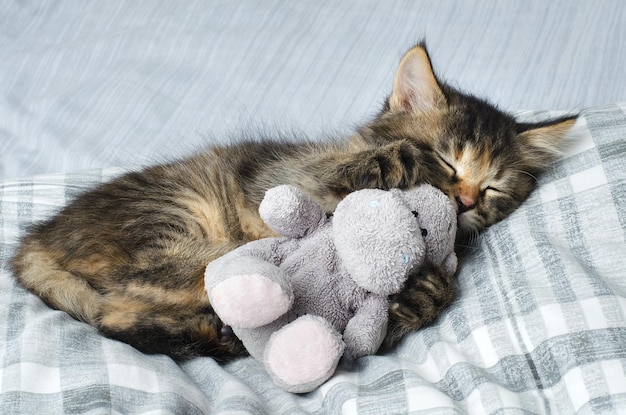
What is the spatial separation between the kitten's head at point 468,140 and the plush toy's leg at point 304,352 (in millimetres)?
663

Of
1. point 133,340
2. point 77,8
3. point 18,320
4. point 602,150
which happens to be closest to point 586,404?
point 602,150

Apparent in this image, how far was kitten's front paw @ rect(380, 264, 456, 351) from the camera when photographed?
1771mm

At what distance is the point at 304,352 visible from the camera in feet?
5.13

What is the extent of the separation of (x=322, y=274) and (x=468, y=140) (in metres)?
0.68

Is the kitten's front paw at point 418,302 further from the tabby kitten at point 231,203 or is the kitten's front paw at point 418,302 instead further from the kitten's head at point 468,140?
the kitten's head at point 468,140

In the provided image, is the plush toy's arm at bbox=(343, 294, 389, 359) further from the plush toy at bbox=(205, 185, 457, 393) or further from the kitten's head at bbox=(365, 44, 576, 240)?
the kitten's head at bbox=(365, 44, 576, 240)

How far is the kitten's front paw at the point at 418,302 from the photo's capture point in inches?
69.7

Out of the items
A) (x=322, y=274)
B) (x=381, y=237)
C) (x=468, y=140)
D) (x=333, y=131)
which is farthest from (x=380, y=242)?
(x=333, y=131)

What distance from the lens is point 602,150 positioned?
2098 mm

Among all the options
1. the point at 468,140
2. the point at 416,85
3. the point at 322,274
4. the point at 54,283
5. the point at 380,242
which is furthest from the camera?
the point at 416,85

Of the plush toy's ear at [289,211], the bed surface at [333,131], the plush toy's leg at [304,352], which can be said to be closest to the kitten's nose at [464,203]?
the bed surface at [333,131]

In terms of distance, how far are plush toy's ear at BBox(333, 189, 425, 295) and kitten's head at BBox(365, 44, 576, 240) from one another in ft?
1.28

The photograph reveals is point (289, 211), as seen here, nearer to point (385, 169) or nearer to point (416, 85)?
point (385, 169)

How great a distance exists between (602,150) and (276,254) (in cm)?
97
